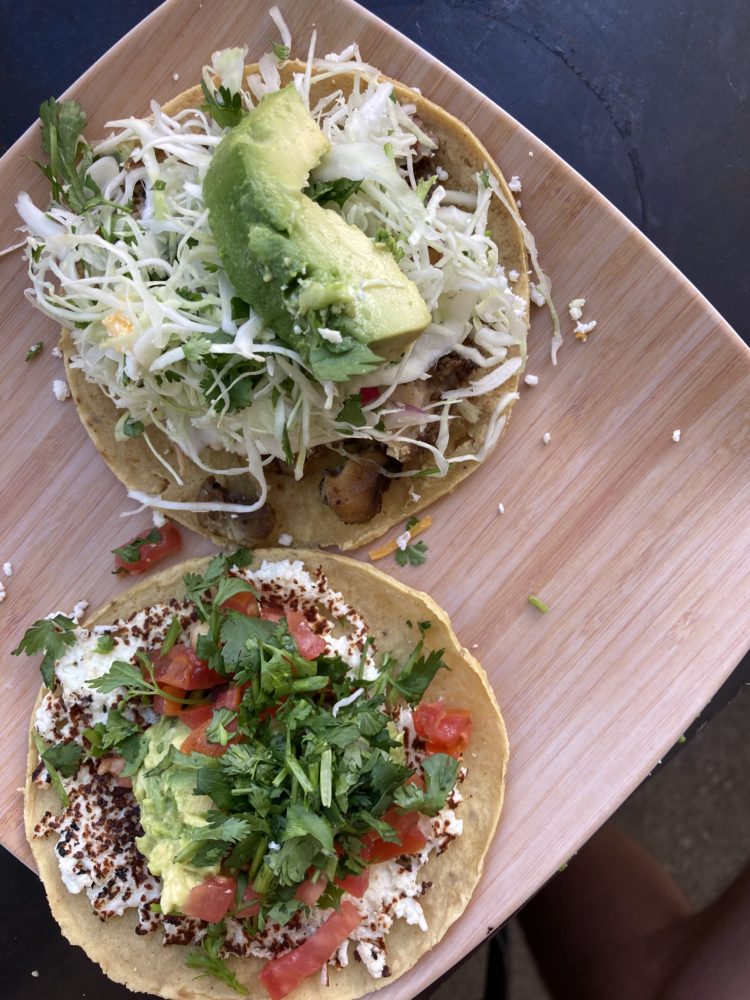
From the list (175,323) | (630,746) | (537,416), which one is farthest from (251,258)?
(630,746)

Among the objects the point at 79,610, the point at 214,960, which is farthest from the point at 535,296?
the point at 214,960

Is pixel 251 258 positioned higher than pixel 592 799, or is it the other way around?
pixel 251 258

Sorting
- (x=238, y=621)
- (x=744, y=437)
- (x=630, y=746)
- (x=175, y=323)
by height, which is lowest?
(x=238, y=621)

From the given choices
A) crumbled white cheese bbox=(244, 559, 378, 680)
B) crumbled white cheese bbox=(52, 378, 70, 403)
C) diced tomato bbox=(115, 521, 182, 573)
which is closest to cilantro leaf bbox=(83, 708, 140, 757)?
diced tomato bbox=(115, 521, 182, 573)

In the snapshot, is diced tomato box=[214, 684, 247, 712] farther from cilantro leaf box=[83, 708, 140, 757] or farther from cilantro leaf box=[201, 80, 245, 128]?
cilantro leaf box=[201, 80, 245, 128]

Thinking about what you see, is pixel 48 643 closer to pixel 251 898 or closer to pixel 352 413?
pixel 251 898

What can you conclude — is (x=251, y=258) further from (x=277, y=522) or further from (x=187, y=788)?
(x=187, y=788)

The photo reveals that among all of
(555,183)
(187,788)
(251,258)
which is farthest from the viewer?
(555,183)
